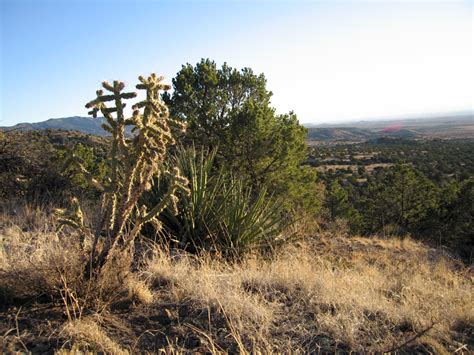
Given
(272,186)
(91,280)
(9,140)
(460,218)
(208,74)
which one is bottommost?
(460,218)

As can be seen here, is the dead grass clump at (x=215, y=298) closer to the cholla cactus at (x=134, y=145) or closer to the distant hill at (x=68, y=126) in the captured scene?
the cholla cactus at (x=134, y=145)

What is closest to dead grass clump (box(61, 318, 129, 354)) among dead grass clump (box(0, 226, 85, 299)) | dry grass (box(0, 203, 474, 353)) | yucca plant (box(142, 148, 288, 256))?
dry grass (box(0, 203, 474, 353))

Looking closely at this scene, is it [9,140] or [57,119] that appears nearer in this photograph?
[9,140]

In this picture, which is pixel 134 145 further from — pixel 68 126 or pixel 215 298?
pixel 68 126

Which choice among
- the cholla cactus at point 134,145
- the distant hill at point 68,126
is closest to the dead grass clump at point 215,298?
the cholla cactus at point 134,145

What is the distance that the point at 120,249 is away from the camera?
293cm

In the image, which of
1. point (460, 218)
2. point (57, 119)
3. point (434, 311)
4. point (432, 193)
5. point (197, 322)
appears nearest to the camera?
point (197, 322)

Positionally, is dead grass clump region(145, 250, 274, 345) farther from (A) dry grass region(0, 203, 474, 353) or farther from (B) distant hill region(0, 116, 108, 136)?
(B) distant hill region(0, 116, 108, 136)

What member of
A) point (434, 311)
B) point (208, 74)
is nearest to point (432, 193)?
point (208, 74)

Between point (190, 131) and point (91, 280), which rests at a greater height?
point (190, 131)

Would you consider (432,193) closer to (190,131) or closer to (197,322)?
(190,131)

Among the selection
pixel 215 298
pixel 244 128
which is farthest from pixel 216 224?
pixel 244 128

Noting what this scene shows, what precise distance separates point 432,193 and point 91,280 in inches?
788

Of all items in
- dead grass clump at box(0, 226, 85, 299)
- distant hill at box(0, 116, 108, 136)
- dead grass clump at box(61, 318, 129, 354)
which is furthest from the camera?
distant hill at box(0, 116, 108, 136)
